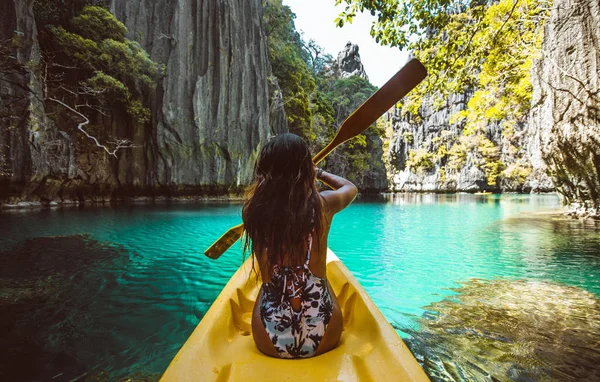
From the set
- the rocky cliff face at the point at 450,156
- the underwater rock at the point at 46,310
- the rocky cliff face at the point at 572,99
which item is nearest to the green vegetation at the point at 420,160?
the rocky cliff face at the point at 450,156

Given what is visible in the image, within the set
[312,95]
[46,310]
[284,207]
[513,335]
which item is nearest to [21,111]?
[46,310]

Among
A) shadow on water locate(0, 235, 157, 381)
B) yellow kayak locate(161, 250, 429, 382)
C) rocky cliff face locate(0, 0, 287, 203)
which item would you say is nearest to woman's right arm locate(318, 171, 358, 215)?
yellow kayak locate(161, 250, 429, 382)

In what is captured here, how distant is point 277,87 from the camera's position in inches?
816

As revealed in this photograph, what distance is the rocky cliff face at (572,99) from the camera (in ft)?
19.1

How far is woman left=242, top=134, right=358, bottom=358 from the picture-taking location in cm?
130

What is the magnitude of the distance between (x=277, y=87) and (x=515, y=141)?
122 ft

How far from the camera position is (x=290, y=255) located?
1324 mm


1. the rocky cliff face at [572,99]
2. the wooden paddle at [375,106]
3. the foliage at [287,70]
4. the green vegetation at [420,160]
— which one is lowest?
the wooden paddle at [375,106]

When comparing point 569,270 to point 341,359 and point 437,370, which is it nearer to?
point 437,370

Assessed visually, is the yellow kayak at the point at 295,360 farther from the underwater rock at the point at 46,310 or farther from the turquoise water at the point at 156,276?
the underwater rock at the point at 46,310

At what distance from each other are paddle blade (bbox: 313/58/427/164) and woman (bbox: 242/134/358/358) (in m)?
0.82

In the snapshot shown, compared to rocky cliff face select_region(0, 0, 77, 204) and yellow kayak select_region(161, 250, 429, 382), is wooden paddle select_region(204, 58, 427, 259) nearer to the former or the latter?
yellow kayak select_region(161, 250, 429, 382)

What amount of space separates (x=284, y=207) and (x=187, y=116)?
1720 centimetres

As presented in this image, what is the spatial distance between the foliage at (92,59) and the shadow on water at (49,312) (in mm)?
10893
